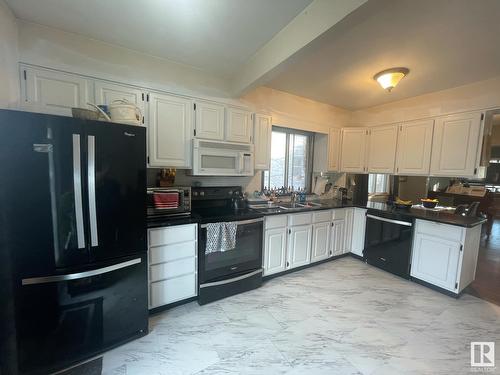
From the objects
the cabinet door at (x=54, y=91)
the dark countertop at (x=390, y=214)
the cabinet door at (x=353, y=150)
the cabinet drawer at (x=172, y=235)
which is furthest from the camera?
the cabinet door at (x=353, y=150)

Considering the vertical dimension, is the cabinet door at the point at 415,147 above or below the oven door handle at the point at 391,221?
above

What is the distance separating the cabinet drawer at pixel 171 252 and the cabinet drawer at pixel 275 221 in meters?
0.94

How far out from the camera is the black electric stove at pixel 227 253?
2270 millimetres

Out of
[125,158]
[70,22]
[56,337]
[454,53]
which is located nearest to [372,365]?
[56,337]

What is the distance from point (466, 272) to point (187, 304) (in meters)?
3.28

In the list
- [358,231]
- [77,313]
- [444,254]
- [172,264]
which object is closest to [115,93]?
[172,264]

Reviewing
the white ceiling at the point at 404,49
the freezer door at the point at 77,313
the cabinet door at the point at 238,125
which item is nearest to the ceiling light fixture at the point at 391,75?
the white ceiling at the point at 404,49

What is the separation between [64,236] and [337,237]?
337 centimetres

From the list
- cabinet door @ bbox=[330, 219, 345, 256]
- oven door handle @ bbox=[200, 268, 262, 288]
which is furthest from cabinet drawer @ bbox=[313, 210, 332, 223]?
oven door handle @ bbox=[200, 268, 262, 288]

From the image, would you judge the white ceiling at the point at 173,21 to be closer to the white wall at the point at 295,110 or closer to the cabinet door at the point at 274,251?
the white wall at the point at 295,110

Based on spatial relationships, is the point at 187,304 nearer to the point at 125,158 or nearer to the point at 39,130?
→ the point at 125,158

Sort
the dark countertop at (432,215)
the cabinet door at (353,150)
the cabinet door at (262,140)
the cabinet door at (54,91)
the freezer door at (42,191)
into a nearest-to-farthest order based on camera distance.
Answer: the freezer door at (42,191) < the cabinet door at (54,91) < the dark countertop at (432,215) < the cabinet door at (262,140) < the cabinet door at (353,150)

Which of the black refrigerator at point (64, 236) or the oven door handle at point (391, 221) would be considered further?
the oven door handle at point (391, 221)

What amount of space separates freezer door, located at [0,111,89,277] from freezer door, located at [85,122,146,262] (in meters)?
0.06
